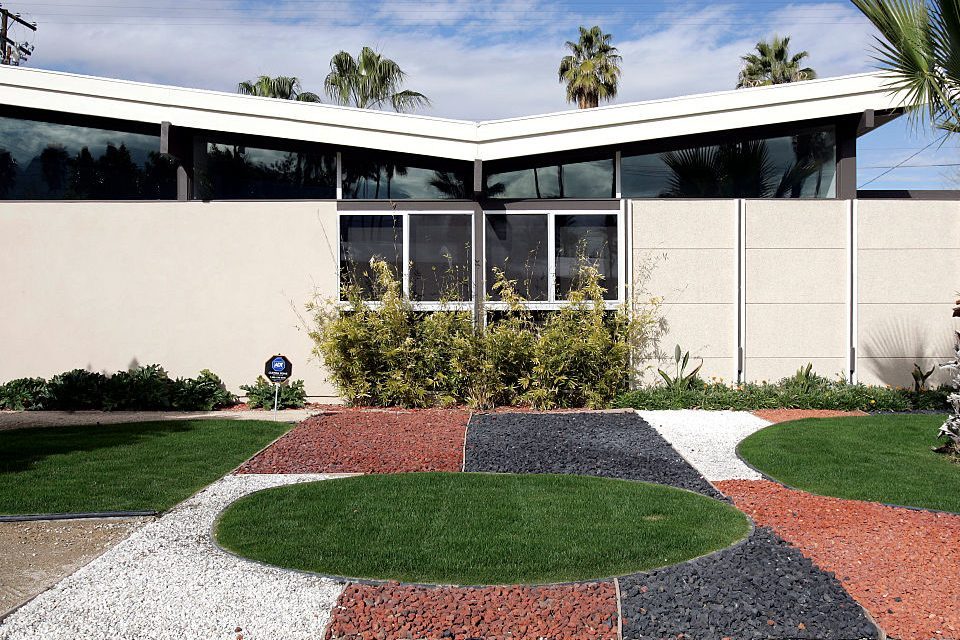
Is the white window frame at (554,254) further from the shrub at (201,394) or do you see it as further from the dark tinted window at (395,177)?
the shrub at (201,394)

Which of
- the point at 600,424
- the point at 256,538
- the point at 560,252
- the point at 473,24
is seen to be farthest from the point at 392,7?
the point at 256,538

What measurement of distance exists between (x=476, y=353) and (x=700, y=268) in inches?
143

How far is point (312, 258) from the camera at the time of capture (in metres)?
11.6

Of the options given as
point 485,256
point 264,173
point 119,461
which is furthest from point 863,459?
point 264,173

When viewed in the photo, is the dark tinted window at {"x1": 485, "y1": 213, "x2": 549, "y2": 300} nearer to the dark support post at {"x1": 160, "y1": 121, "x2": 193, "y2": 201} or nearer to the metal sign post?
the metal sign post

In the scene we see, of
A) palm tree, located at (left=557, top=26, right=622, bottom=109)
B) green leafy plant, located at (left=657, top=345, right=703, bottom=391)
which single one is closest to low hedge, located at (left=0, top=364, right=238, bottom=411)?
green leafy plant, located at (left=657, top=345, right=703, bottom=391)

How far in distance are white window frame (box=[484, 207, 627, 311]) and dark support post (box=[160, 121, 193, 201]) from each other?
4570 millimetres

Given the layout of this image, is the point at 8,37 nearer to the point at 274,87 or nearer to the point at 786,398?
the point at 274,87

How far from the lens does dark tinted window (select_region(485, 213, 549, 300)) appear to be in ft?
37.9

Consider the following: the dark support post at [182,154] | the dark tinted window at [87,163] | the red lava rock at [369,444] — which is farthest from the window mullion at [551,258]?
the dark tinted window at [87,163]

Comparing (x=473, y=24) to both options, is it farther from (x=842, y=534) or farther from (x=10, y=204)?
(x=842, y=534)

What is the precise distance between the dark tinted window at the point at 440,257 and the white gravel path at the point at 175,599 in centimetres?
667

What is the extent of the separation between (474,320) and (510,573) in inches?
276

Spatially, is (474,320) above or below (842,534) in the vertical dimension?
above
